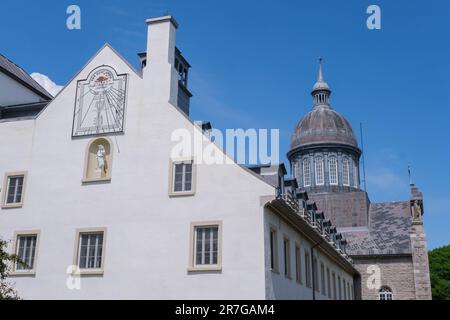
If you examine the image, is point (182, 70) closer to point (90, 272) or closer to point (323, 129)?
point (90, 272)

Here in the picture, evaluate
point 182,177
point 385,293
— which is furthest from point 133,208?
point 385,293

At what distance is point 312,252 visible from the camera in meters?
29.4

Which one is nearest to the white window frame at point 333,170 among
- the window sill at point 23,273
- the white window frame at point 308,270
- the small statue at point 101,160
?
the white window frame at point 308,270

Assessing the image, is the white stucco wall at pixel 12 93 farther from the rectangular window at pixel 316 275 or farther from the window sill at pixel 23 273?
the rectangular window at pixel 316 275

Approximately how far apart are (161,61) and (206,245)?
855 centimetres

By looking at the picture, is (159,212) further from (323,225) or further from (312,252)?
(323,225)

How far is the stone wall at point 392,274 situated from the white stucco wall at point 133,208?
2667cm

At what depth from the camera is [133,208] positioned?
912 inches

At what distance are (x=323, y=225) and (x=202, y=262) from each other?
17.7 m

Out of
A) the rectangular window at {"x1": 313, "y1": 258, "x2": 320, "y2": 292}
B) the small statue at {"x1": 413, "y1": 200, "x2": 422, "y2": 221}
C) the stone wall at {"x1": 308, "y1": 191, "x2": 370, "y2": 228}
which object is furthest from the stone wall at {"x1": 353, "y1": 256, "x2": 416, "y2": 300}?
the rectangular window at {"x1": 313, "y1": 258, "x2": 320, "y2": 292}

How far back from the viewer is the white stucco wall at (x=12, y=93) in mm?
29406

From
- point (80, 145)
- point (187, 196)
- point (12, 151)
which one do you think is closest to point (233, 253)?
point (187, 196)

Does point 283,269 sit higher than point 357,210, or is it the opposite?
point 357,210

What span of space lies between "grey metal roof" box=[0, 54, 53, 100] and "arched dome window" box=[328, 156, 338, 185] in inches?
1193
